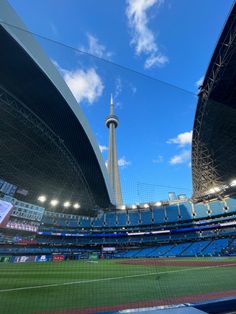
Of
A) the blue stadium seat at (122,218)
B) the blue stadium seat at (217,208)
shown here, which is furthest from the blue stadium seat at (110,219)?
the blue stadium seat at (217,208)

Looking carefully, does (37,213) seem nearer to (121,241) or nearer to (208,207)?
(121,241)

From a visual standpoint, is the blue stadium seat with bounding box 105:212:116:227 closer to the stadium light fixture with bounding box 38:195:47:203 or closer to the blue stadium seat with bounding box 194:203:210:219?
the stadium light fixture with bounding box 38:195:47:203

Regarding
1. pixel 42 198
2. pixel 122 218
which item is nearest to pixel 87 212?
pixel 122 218

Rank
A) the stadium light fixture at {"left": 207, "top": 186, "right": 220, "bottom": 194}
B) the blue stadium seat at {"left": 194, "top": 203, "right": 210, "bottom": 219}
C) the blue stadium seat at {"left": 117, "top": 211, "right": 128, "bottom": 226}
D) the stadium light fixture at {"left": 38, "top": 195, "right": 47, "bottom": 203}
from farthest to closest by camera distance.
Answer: the blue stadium seat at {"left": 117, "top": 211, "right": 128, "bottom": 226} < the blue stadium seat at {"left": 194, "top": 203, "right": 210, "bottom": 219} < the stadium light fixture at {"left": 38, "top": 195, "right": 47, "bottom": 203} < the stadium light fixture at {"left": 207, "top": 186, "right": 220, "bottom": 194}

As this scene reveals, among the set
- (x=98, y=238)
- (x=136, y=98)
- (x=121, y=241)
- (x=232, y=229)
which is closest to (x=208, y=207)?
(x=232, y=229)

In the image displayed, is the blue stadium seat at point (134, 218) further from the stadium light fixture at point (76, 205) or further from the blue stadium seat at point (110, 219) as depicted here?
the stadium light fixture at point (76, 205)

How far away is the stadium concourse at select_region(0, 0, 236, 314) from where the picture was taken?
324 inches

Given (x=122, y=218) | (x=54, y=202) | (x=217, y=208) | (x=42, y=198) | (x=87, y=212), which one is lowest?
(x=42, y=198)

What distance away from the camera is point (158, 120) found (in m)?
7.21

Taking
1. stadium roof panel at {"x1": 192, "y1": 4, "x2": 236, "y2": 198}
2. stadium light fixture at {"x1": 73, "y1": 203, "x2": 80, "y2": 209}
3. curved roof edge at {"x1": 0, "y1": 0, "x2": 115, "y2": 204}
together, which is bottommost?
stadium roof panel at {"x1": 192, "y1": 4, "x2": 236, "y2": 198}

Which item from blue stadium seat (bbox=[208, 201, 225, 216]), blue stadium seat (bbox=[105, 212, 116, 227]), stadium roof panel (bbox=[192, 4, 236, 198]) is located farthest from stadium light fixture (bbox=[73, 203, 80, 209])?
blue stadium seat (bbox=[208, 201, 225, 216])

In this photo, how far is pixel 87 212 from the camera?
57.7 meters

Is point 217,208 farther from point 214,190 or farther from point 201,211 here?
point 214,190

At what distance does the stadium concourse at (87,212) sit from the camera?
823cm
